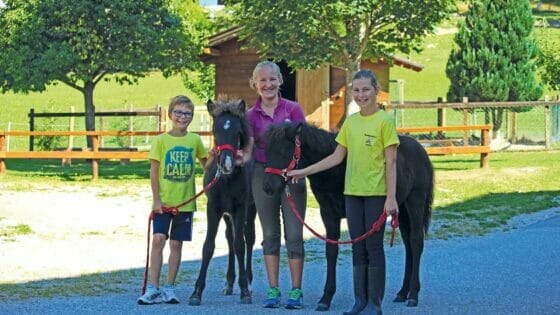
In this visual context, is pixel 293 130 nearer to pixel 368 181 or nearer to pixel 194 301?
pixel 368 181

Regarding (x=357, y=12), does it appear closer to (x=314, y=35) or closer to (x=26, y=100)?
(x=314, y=35)

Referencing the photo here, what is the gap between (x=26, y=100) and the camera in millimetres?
63219

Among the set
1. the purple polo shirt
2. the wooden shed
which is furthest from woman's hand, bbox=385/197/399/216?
the wooden shed

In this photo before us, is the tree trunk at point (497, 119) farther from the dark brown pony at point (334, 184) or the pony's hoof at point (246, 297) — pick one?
the pony's hoof at point (246, 297)

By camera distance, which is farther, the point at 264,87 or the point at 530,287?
the point at 530,287

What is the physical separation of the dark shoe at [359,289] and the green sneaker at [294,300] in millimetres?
597

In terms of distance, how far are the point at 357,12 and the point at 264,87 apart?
1658 cm

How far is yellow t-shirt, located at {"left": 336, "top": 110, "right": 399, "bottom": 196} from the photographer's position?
25.6 feet

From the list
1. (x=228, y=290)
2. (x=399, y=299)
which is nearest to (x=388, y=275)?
(x=399, y=299)

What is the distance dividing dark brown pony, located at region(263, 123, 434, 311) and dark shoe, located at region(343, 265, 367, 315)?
412 mm

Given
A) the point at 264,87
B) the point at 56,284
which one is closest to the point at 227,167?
the point at 264,87

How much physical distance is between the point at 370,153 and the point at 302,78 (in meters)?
24.3

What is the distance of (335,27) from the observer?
26.2m

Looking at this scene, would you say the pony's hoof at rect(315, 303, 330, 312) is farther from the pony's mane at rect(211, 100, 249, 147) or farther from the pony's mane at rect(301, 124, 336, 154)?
the pony's mane at rect(211, 100, 249, 147)
